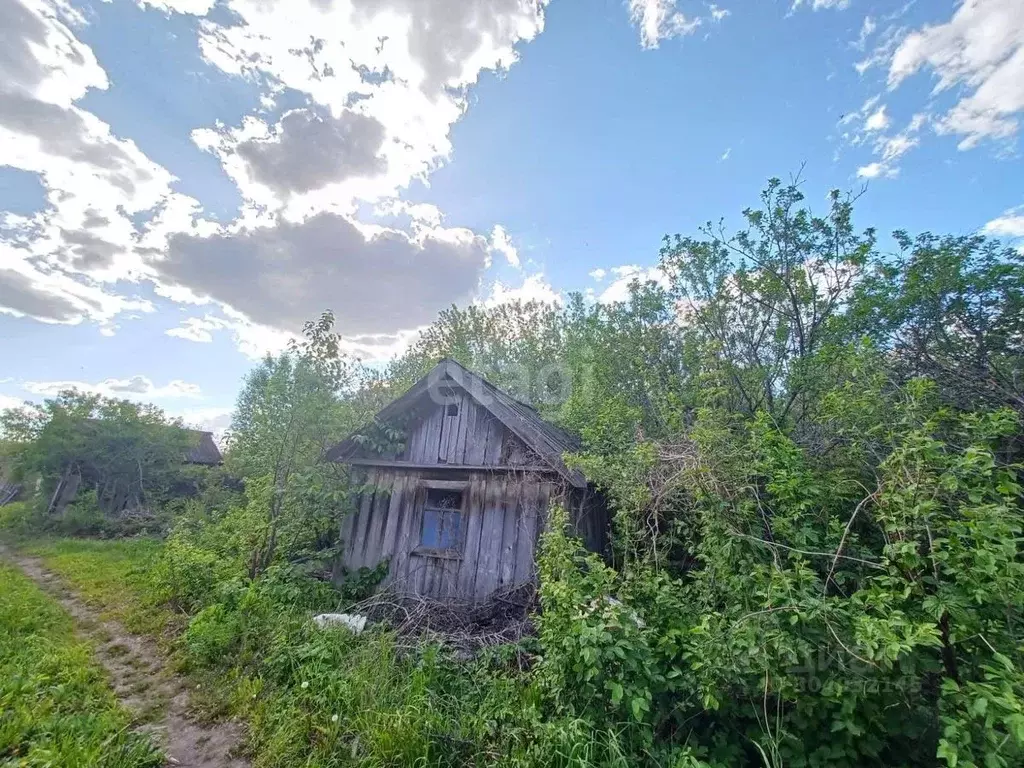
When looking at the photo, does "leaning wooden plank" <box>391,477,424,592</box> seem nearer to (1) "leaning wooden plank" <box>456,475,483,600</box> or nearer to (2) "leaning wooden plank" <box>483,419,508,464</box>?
(1) "leaning wooden plank" <box>456,475,483,600</box>

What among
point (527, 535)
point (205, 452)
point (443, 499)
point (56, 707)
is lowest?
point (56, 707)

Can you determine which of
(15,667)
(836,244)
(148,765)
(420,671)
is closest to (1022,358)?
(836,244)

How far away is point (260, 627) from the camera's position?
5.82 metres

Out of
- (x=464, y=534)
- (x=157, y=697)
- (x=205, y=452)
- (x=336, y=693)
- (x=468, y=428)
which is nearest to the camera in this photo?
(x=336, y=693)

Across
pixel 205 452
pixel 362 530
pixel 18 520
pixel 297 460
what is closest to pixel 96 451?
pixel 18 520

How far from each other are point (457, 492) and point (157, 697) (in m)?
4.38

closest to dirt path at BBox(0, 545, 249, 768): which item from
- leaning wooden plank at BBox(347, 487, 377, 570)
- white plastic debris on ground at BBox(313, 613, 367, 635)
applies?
white plastic debris on ground at BBox(313, 613, 367, 635)

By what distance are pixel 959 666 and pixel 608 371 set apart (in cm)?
733

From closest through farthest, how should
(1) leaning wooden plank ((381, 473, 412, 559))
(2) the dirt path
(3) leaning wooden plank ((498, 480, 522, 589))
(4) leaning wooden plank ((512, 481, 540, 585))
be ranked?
(2) the dirt path, (4) leaning wooden plank ((512, 481, 540, 585)), (3) leaning wooden plank ((498, 480, 522, 589)), (1) leaning wooden plank ((381, 473, 412, 559))

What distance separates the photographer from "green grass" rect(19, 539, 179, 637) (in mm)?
6887

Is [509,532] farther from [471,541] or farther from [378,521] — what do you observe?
[378,521]

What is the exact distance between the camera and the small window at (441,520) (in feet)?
24.4

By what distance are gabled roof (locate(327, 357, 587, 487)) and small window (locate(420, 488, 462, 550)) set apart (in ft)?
5.50

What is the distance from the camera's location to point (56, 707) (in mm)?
4184
